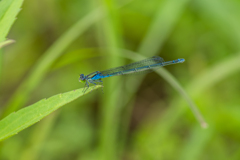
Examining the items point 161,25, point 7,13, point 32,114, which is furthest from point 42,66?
point 161,25

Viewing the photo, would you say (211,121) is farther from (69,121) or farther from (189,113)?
(69,121)

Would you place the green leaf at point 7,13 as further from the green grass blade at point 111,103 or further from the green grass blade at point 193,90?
the green grass blade at point 193,90

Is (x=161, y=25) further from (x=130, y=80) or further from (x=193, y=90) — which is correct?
(x=193, y=90)

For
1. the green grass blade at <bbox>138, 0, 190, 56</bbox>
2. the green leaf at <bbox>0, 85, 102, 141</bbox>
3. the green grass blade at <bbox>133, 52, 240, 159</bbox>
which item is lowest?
the green leaf at <bbox>0, 85, 102, 141</bbox>

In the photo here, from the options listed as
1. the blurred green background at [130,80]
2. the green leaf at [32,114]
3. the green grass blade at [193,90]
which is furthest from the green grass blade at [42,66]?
the green grass blade at [193,90]

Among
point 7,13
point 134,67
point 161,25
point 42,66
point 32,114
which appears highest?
point 161,25

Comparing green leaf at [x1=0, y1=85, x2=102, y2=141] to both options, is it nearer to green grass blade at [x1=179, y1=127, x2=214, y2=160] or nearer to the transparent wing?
the transparent wing

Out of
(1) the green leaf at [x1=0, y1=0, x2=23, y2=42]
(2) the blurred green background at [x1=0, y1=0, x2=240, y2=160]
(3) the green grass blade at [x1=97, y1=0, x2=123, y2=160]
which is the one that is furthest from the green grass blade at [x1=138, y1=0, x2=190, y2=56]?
(1) the green leaf at [x1=0, y1=0, x2=23, y2=42]
